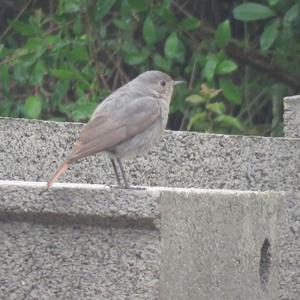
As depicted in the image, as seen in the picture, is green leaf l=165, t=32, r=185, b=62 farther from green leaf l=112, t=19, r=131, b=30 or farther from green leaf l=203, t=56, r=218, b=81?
green leaf l=112, t=19, r=131, b=30

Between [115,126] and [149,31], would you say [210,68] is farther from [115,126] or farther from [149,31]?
[115,126]

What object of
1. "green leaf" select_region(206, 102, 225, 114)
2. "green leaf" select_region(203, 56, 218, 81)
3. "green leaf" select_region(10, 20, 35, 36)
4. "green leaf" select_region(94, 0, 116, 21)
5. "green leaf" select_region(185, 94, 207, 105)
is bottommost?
"green leaf" select_region(206, 102, 225, 114)

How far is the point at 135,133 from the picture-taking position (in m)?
5.27

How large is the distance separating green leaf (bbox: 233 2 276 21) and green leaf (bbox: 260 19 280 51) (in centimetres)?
10

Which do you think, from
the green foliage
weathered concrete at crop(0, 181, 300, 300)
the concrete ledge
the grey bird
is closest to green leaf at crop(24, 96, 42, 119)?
the green foliage

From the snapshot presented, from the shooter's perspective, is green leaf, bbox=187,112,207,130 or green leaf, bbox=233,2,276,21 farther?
green leaf, bbox=233,2,276,21

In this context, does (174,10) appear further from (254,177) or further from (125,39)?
(254,177)

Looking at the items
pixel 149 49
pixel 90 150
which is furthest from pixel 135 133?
pixel 149 49

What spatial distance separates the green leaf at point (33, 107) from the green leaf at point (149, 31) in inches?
30.3

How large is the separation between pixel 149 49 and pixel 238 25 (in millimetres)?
1070

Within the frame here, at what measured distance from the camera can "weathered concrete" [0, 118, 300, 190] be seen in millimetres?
5848

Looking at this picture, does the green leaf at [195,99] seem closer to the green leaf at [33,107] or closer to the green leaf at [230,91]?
the green leaf at [230,91]

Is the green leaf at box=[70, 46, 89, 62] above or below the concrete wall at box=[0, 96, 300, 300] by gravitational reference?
above

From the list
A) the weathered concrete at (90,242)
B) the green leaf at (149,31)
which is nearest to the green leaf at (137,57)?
the green leaf at (149,31)
